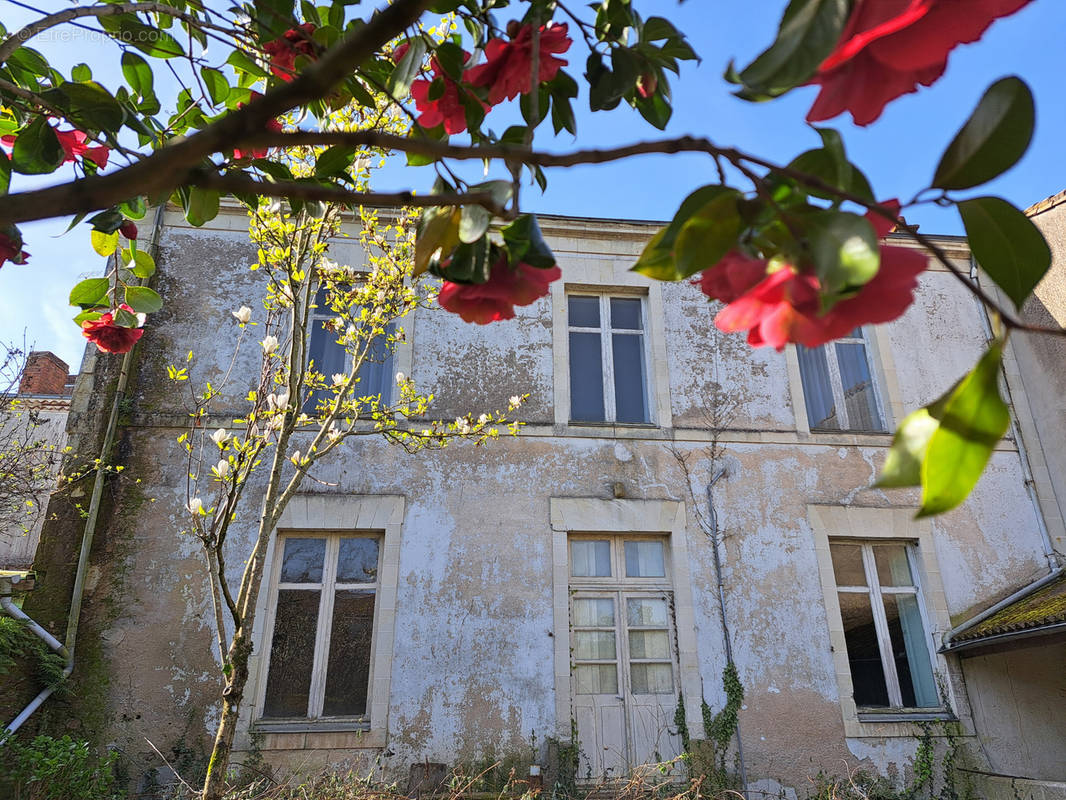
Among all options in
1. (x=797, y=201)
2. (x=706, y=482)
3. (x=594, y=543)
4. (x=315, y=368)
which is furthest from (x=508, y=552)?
(x=797, y=201)

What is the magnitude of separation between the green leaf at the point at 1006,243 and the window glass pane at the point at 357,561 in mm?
6079

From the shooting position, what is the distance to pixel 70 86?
5.48 feet

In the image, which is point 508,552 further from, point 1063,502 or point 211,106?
point 1063,502

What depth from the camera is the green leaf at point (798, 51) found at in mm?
639

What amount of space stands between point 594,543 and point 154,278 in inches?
187

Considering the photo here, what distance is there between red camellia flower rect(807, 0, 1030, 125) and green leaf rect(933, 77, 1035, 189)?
68 millimetres

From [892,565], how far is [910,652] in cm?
77

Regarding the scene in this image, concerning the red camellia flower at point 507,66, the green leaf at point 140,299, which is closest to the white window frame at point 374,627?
the green leaf at point 140,299

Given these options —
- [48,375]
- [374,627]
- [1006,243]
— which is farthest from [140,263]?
[48,375]

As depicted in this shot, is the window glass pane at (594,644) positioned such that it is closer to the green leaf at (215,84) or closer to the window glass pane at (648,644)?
the window glass pane at (648,644)

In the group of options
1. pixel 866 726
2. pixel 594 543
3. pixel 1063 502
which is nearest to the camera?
pixel 866 726

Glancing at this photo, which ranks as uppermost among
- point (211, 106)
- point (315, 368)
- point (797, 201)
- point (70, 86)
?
point (315, 368)

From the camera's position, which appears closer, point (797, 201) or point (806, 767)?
point (797, 201)

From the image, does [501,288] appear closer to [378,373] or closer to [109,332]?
[109,332]
